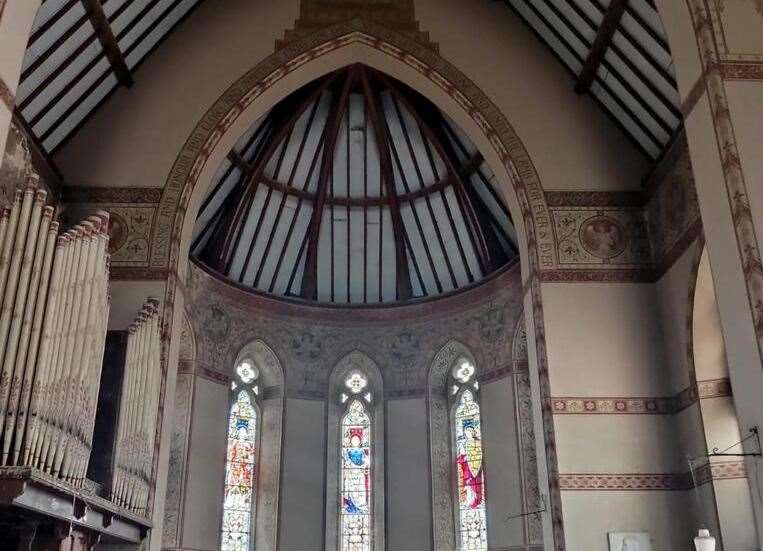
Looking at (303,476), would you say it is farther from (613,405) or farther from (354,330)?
(613,405)

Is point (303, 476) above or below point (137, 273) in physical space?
below

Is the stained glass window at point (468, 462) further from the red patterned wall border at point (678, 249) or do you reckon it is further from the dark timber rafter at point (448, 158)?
the red patterned wall border at point (678, 249)

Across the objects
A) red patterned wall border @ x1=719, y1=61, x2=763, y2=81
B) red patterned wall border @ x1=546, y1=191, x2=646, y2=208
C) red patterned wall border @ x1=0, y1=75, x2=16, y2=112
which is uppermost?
red patterned wall border @ x1=546, y1=191, x2=646, y2=208

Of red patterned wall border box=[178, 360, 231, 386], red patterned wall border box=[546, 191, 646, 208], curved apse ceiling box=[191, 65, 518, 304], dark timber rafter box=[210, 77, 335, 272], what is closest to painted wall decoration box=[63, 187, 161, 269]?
curved apse ceiling box=[191, 65, 518, 304]

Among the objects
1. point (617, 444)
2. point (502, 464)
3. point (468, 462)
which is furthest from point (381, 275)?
point (617, 444)

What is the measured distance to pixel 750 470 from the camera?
8.05m

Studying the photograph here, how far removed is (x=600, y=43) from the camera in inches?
516

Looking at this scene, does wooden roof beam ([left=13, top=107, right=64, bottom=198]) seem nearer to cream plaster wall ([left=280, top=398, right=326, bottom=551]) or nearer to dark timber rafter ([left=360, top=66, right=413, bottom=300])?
dark timber rafter ([left=360, top=66, right=413, bottom=300])

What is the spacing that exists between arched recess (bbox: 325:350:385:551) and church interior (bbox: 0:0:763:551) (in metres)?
0.06

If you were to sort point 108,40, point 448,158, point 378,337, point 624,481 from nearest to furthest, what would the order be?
point 624,481 < point 108,40 < point 448,158 < point 378,337

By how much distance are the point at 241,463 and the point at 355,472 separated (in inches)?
101

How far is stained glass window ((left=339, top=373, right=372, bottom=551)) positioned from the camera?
17766 millimetres

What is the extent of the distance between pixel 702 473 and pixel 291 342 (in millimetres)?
9904

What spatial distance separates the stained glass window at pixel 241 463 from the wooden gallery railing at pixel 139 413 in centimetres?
577
